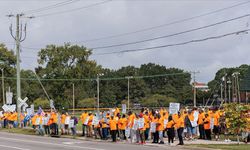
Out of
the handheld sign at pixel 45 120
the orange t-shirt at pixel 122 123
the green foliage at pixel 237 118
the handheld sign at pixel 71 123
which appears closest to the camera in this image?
the green foliage at pixel 237 118

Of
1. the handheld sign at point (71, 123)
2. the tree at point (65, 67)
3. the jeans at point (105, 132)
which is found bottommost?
the jeans at point (105, 132)

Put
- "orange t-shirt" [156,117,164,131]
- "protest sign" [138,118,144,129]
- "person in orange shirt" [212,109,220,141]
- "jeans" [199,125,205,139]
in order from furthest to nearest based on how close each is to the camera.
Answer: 1. "jeans" [199,125,205,139]
2. "person in orange shirt" [212,109,220,141]
3. "protest sign" [138,118,144,129]
4. "orange t-shirt" [156,117,164,131]

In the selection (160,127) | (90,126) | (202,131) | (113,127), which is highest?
(160,127)

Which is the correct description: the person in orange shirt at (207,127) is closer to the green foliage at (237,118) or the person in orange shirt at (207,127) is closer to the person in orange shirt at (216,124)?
the person in orange shirt at (216,124)

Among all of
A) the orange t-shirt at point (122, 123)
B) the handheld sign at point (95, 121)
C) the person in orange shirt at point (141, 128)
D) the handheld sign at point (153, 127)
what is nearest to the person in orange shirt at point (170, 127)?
the handheld sign at point (153, 127)

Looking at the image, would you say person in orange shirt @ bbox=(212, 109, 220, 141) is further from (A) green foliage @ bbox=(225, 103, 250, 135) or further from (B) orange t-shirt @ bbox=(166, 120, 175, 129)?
(B) orange t-shirt @ bbox=(166, 120, 175, 129)

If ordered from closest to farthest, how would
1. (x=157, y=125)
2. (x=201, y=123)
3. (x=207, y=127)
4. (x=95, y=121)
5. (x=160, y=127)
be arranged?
(x=160, y=127), (x=157, y=125), (x=207, y=127), (x=201, y=123), (x=95, y=121)

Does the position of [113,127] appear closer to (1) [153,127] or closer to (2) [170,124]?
(1) [153,127]

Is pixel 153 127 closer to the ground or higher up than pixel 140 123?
closer to the ground

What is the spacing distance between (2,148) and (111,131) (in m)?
7.24

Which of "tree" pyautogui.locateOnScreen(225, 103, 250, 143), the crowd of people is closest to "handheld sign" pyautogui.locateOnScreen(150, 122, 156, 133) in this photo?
the crowd of people

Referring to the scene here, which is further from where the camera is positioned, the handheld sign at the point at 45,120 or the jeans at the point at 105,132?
the handheld sign at the point at 45,120

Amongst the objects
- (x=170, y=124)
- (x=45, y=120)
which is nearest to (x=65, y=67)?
(x=45, y=120)

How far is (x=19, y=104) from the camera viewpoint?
4347 centimetres
